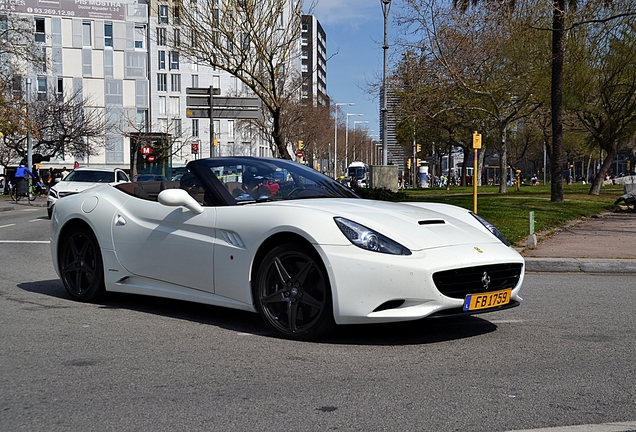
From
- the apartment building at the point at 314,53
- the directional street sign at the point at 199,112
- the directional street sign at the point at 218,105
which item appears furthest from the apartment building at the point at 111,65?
the apartment building at the point at 314,53

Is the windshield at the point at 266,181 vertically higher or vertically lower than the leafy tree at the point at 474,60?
lower

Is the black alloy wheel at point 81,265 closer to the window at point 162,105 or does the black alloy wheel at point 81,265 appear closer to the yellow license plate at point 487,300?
the yellow license plate at point 487,300

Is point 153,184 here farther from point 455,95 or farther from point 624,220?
point 455,95

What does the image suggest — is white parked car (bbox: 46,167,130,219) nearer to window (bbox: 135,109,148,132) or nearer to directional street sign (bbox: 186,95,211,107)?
directional street sign (bbox: 186,95,211,107)

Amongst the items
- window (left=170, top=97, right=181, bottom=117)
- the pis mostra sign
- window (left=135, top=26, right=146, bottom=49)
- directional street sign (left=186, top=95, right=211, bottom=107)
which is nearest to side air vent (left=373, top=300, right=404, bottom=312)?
directional street sign (left=186, top=95, right=211, bottom=107)

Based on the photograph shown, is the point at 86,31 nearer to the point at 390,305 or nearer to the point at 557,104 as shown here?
the point at 557,104

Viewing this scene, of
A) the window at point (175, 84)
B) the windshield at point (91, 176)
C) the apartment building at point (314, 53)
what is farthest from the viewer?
the apartment building at point (314, 53)

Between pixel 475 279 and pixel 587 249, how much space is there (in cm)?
757

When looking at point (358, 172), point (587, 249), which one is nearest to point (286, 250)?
point (587, 249)

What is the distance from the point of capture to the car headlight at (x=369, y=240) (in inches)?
214

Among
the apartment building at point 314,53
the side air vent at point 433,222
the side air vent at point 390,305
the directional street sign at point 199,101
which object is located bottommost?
the side air vent at point 390,305

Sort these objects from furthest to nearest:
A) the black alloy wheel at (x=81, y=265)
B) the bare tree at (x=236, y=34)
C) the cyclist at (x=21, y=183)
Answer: the cyclist at (x=21, y=183), the bare tree at (x=236, y=34), the black alloy wheel at (x=81, y=265)

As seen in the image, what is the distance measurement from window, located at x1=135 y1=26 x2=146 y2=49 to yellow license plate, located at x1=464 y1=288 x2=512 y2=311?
75.5m

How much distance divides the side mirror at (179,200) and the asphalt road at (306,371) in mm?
959
